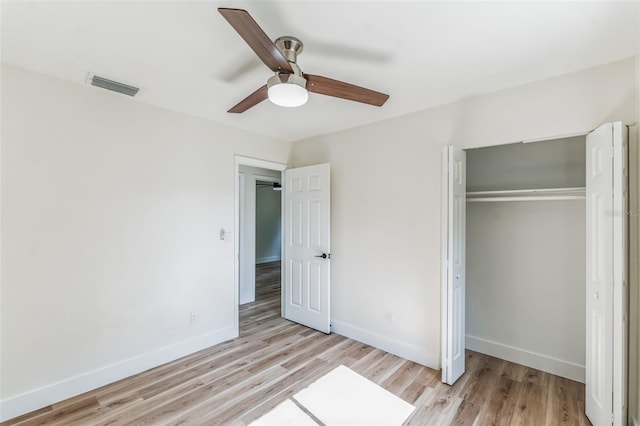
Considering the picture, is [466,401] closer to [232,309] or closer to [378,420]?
[378,420]

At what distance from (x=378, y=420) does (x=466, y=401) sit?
78 cm

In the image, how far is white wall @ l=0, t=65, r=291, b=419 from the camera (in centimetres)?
209

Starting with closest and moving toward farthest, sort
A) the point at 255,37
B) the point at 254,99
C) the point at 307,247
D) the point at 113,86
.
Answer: the point at 255,37
the point at 254,99
the point at 113,86
the point at 307,247

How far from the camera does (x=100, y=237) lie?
8.05ft

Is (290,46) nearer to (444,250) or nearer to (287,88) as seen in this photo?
(287,88)

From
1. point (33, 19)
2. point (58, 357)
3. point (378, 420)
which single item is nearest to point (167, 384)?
point (58, 357)

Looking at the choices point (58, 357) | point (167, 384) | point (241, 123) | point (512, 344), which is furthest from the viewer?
point (241, 123)

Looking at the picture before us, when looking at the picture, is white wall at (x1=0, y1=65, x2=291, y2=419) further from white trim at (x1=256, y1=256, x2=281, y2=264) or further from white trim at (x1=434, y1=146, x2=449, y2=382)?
white trim at (x1=256, y1=256, x2=281, y2=264)

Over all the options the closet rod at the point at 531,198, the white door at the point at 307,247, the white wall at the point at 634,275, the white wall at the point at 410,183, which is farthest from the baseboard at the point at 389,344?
the closet rod at the point at 531,198

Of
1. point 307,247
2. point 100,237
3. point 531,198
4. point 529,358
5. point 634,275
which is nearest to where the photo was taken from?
point 634,275

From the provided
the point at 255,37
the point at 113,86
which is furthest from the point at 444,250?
the point at 113,86

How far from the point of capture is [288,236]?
398 cm

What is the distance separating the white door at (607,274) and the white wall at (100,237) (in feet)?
10.8

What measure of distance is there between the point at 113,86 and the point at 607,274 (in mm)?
3835
